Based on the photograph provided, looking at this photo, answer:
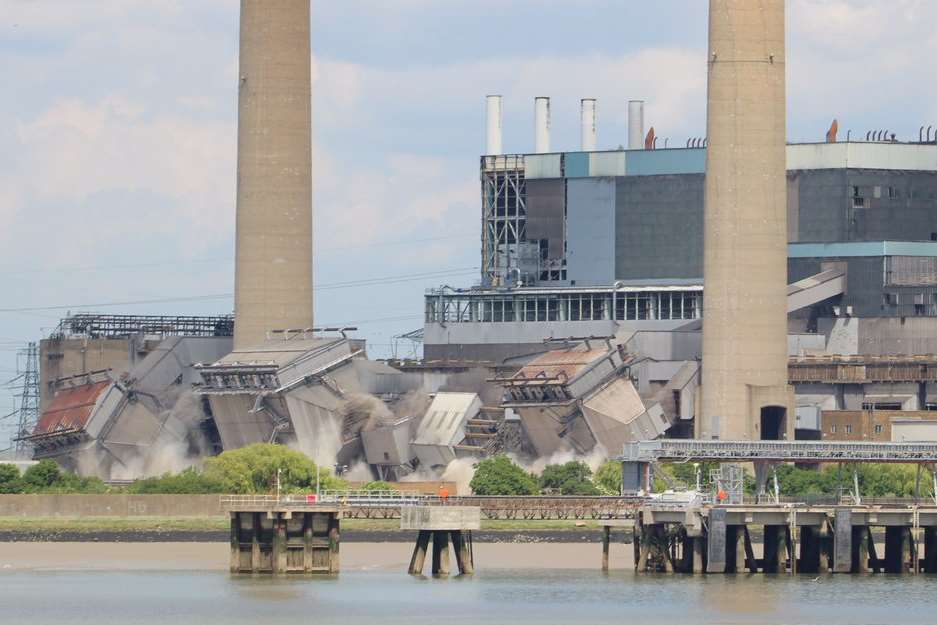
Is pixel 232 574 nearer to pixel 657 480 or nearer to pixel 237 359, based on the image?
pixel 657 480

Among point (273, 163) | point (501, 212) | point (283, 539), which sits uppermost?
point (273, 163)

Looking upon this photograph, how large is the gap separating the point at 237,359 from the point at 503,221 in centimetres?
3390

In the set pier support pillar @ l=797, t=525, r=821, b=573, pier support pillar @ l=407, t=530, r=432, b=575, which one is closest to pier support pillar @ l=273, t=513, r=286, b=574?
pier support pillar @ l=407, t=530, r=432, b=575

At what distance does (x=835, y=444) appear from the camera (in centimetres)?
9956

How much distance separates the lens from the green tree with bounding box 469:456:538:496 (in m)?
125

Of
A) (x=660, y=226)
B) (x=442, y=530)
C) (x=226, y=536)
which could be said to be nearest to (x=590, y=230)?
(x=660, y=226)

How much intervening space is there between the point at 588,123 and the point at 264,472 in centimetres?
5887

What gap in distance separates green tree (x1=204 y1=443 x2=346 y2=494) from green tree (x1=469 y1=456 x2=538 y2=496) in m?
6.50

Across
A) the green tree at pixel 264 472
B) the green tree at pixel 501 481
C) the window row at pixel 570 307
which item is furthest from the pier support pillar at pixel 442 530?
the window row at pixel 570 307

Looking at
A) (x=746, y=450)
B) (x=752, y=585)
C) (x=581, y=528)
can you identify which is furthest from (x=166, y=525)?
(x=752, y=585)

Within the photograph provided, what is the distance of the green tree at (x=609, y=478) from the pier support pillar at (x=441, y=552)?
33779 mm

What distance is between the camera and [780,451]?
3944 inches

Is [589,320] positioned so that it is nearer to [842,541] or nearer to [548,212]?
[548,212]

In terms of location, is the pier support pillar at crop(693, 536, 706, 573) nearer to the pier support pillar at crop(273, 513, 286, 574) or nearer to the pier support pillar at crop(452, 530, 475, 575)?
the pier support pillar at crop(452, 530, 475, 575)
